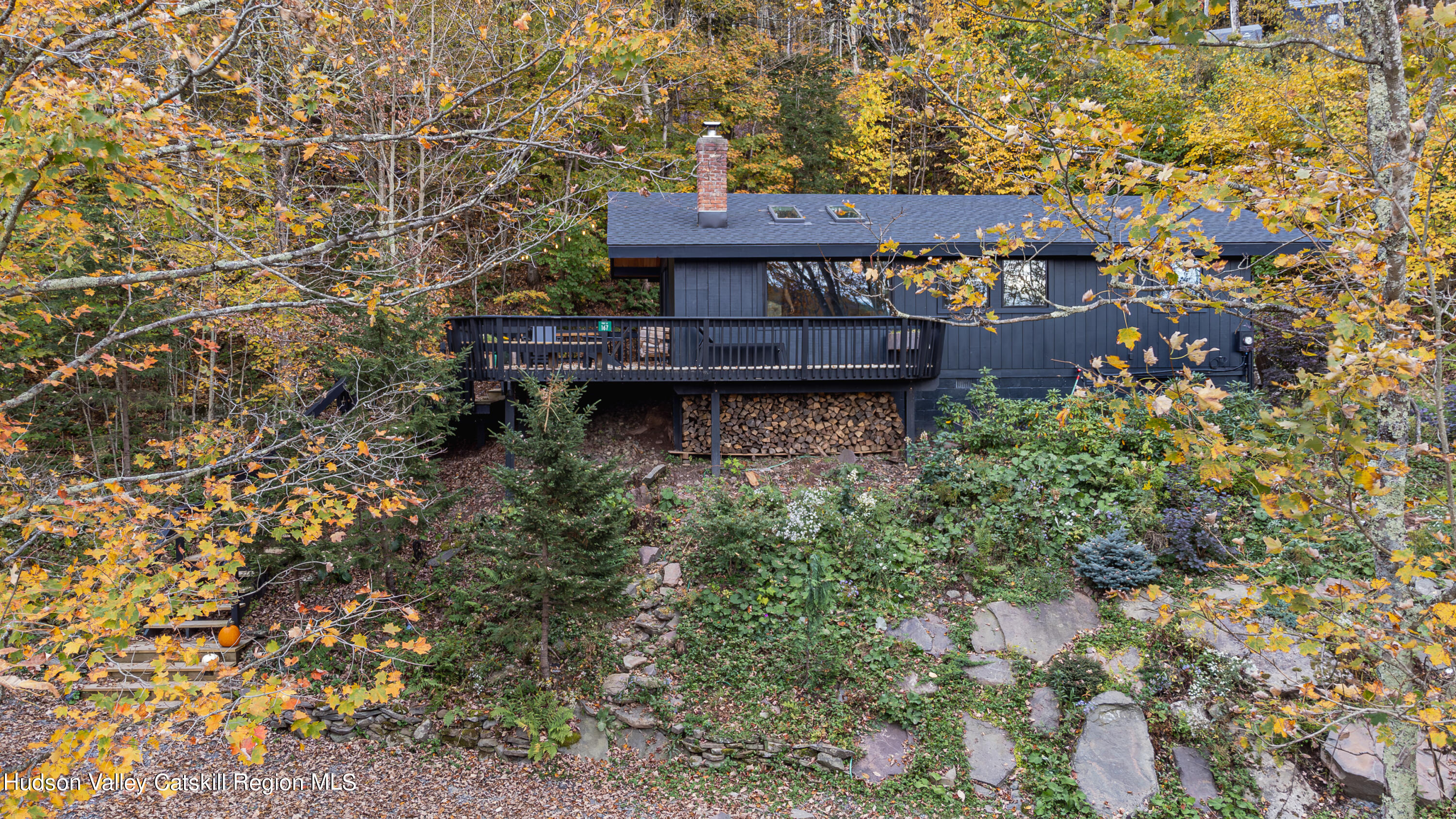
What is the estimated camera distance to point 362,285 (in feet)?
26.0

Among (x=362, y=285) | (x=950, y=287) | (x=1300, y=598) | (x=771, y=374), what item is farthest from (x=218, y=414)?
(x=1300, y=598)

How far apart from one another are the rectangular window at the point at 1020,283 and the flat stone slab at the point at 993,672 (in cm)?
610

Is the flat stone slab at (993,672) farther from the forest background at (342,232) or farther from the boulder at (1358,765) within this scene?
the forest background at (342,232)

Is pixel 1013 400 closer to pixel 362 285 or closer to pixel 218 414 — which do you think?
pixel 362 285

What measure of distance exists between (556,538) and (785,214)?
759 cm

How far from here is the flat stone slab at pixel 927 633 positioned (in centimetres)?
755

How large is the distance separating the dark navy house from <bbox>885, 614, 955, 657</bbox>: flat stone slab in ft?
12.2

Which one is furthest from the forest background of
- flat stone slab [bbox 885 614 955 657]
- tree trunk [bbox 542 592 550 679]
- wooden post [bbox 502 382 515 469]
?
flat stone slab [bbox 885 614 955 657]

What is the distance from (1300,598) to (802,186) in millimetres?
17181

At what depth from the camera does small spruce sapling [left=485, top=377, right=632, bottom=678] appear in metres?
6.86

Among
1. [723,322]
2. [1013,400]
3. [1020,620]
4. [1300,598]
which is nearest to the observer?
[1300,598]

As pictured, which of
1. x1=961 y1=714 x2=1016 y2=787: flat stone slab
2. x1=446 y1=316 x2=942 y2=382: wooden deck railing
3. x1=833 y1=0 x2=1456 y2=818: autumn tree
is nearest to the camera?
x1=833 y1=0 x2=1456 y2=818: autumn tree

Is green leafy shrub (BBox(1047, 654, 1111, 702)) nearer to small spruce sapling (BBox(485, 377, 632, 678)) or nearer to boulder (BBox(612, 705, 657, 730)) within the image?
boulder (BBox(612, 705, 657, 730))

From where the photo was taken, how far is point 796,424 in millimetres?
11039
